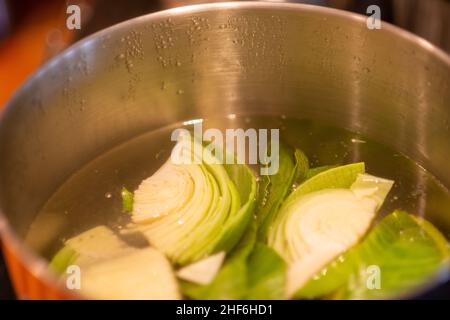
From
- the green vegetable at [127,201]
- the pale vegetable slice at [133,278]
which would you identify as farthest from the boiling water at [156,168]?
the pale vegetable slice at [133,278]

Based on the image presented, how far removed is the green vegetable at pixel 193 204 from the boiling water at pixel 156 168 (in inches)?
2.0

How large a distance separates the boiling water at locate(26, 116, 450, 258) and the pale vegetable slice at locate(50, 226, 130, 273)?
3cm

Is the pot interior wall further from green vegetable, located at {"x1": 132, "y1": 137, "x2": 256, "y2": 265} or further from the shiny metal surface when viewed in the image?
green vegetable, located at {"x1": 132, "y1": 137, "x2": 256, "y2": 265}

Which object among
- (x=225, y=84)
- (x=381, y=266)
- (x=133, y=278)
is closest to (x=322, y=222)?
(x=381, y=266)

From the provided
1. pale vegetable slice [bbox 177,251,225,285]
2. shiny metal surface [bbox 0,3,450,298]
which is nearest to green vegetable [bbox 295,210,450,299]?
pale vegetable slice [bbox 177,251,225,285]

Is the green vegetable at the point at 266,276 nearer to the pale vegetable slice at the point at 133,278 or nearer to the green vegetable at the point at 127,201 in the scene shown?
the pale vegetable slice at the point at 133,278

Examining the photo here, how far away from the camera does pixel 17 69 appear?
5.29 ft

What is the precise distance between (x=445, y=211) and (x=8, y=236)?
2.21ft

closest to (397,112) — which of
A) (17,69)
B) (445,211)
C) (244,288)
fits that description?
(445,211)

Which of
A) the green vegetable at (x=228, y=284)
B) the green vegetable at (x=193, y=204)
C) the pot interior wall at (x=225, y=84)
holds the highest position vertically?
the pot interior wall at (x=225, y=84)

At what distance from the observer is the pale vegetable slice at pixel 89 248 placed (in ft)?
2.85

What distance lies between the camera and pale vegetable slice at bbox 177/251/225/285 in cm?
81

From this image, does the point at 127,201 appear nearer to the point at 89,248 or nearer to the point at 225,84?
the point at 89,248
